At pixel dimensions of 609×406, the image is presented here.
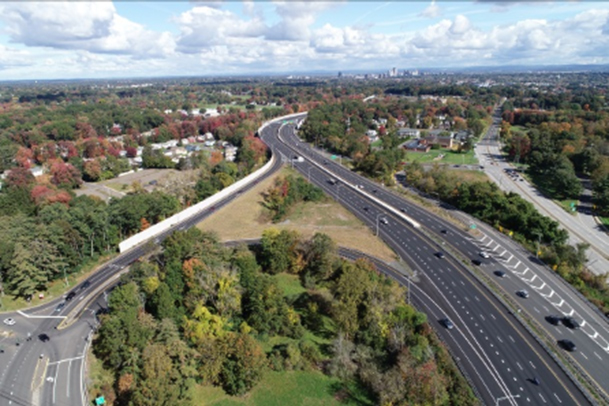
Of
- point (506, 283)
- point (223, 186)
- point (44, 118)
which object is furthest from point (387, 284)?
point (44, 118)

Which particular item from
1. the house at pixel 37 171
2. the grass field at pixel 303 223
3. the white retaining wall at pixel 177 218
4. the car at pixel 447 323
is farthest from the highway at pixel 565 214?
the house at pixel 37 171

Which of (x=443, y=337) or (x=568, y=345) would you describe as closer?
(x=568, y=345)

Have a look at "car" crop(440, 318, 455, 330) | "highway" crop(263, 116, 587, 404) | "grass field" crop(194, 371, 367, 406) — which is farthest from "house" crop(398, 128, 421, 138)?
"grass field" crop(194, 371, 367, 406)

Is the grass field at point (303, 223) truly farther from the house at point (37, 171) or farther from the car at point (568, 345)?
the house at point (37, 171)

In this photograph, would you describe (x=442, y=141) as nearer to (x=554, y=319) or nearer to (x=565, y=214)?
(x=565, y=214)

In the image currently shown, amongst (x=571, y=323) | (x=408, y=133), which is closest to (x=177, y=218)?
(x=571, y=323)

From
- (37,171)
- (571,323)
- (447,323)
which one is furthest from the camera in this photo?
(37,171)

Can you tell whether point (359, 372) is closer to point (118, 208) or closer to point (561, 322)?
point (561, 322)
